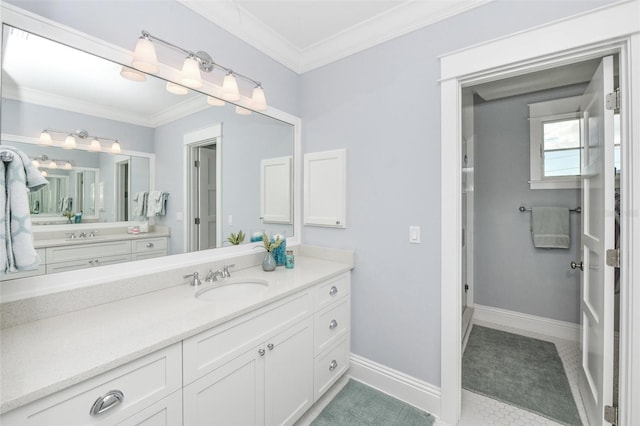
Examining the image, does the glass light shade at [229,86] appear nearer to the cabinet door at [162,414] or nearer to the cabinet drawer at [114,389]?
the cabinet drawer at [114,389]

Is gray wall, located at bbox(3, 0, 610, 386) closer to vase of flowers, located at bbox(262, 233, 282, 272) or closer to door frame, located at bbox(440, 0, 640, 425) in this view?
door frame, located at bbox(440, 0, 640, 425)

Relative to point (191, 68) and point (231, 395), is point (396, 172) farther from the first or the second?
point (231, 395)

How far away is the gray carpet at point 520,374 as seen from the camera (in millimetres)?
1752

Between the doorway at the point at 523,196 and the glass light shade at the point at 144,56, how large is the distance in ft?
8.28

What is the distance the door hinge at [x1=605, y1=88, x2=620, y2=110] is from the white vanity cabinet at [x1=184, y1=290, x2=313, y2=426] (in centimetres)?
179

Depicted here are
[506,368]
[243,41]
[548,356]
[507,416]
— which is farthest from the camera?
[548,356]

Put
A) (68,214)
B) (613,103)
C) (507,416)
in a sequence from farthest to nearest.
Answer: (507,416) → (613,103) → (68,214)

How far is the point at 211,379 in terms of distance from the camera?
1091mm

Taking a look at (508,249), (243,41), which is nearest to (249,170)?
(243,41)

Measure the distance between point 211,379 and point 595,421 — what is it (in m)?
2.01

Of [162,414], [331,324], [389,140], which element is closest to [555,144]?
[389,140]

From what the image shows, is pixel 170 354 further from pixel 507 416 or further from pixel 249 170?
Result: pixel 507 416

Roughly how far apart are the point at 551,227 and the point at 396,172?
186 centimetres

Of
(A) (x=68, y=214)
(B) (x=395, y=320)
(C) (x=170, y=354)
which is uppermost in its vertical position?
(A) (x=68, y=214)
